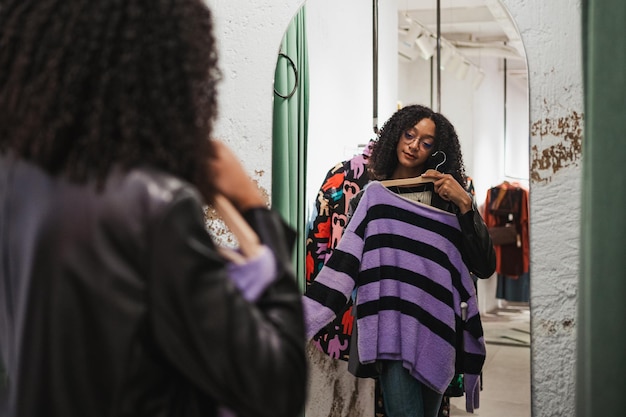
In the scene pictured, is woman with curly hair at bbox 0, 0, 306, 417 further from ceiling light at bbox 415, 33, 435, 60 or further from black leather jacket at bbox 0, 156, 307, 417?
ceiling light at bbox 415, 33, 435, 60

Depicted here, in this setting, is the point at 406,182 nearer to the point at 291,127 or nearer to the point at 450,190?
the point at 450,190

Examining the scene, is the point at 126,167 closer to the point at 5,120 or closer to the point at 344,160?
the point at 5,120

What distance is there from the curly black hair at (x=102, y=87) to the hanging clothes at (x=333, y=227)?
1.31 metres

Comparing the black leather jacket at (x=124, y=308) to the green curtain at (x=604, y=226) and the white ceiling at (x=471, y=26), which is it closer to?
the green curtain at (x=604, y=226)

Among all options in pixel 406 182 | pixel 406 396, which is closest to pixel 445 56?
pixel 406 182

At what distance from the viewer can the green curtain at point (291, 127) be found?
2.22 m

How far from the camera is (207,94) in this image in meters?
0.84

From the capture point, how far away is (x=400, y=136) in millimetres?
2025

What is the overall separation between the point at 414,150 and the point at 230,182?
1.24m

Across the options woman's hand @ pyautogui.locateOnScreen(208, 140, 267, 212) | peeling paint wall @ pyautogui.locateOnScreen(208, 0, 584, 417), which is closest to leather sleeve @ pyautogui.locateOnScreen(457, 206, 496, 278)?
peeling paint wall @ pyautogui.locateOnScreen(208, 0, 584, 417)

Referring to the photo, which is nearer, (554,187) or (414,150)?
(554,187)

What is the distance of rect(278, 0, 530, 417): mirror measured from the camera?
6.20 feet

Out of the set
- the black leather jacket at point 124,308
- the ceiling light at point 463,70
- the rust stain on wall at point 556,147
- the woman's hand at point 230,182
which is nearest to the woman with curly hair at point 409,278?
the ceiling light at point 463,70

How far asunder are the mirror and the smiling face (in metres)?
0.08
